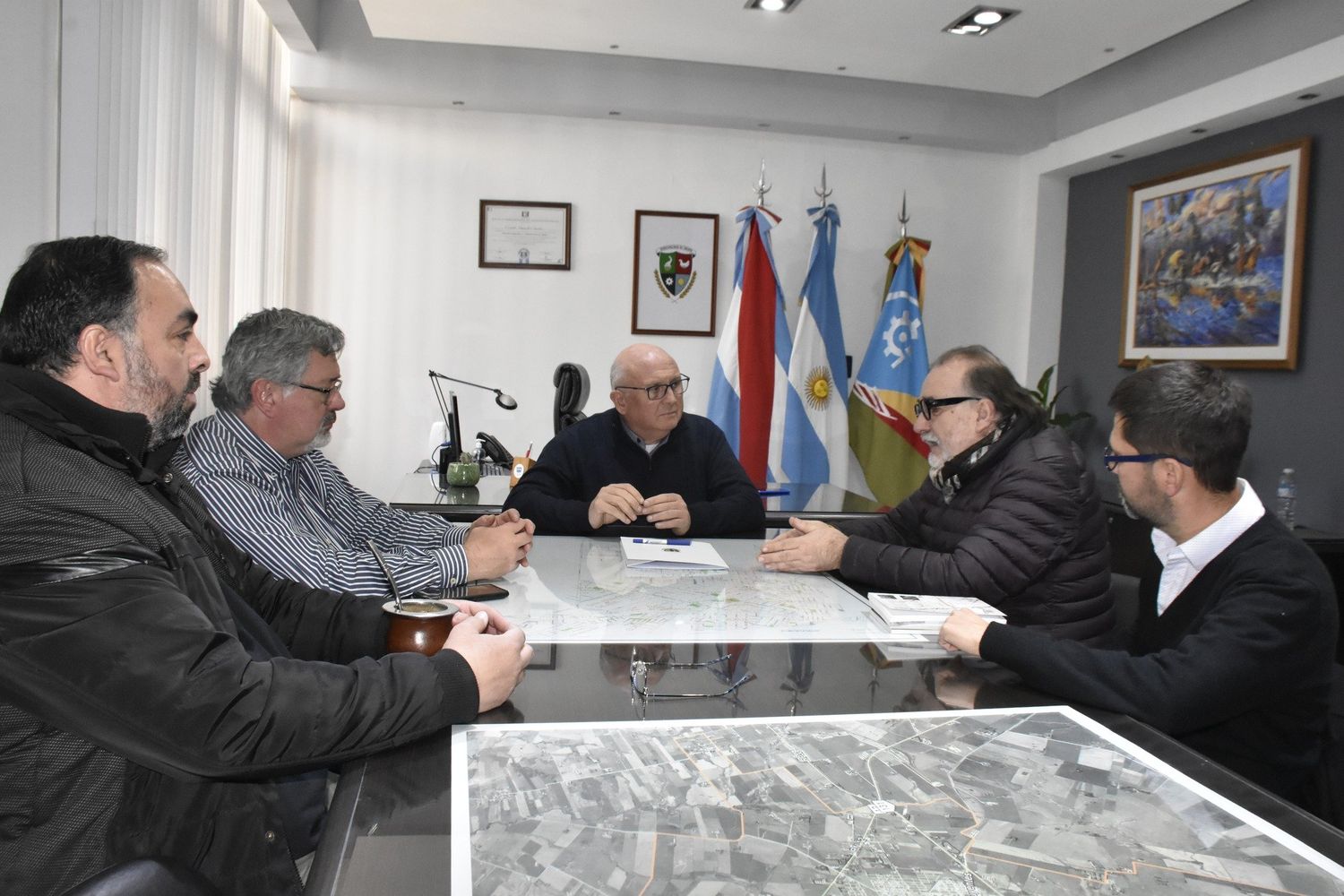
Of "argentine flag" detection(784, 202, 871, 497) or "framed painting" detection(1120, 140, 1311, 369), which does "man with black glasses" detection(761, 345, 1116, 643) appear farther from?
"argentine flag" detection(784, 202, 871, 497)

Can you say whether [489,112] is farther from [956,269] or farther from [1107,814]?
[1107,814]

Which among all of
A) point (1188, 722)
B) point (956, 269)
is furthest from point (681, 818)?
point (956, 269)

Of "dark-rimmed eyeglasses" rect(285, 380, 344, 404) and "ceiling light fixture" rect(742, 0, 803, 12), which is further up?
"ceiling light fixture" rect(742, 0, 803, 12)

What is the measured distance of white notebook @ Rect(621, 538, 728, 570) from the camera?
2.08 metres

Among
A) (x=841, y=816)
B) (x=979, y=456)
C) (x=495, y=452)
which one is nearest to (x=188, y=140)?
(x=495, y=452)

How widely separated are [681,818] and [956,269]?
515 centimetres

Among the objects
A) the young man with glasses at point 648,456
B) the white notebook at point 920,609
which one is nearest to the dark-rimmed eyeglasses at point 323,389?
the young man with glasses at point 648,456

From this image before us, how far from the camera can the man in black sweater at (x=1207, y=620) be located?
51.4 inches

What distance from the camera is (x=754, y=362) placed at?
500 centimetres

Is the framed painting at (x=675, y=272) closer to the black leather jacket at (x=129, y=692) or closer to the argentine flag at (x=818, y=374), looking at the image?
the argentine flag at (x=818, y=374)

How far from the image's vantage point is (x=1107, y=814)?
95 cm

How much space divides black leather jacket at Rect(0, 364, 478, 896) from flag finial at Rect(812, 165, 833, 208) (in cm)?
445

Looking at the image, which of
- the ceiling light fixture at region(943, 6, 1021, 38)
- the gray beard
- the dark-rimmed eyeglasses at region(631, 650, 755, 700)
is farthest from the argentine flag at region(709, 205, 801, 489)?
the gray beard

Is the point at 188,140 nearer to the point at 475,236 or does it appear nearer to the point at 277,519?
the point at 475,236
